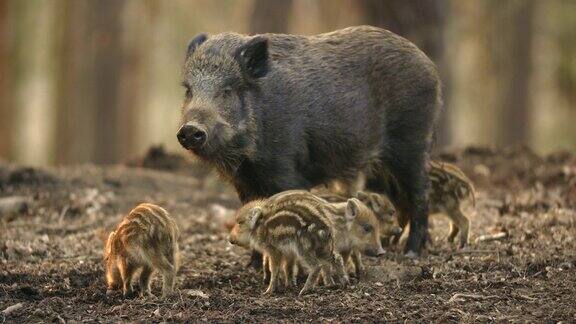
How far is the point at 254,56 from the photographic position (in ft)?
24.4

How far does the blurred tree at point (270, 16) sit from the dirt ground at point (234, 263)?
12.5ft

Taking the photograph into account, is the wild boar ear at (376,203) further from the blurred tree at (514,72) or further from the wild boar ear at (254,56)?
the blurred tree at (514,72)

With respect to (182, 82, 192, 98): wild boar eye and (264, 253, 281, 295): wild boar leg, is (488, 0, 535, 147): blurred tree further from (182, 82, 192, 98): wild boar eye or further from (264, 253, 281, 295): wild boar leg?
(264, 253, 281, 295): wild boar leg

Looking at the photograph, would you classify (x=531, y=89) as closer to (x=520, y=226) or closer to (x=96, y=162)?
(x=96, y=162)

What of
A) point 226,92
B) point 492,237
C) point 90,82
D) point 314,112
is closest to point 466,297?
point 314,112

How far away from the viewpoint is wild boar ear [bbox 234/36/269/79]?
Result: 7.43m

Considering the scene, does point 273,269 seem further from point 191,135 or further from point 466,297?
point 466,297

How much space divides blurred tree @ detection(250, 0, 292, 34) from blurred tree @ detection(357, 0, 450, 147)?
136cm

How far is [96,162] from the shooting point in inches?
755

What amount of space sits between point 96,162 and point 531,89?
36.6 ft

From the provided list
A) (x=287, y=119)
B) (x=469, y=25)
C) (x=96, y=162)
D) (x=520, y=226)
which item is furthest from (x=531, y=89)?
(x=287, y=119)

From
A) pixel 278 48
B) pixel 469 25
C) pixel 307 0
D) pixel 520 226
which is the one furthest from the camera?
pixel 469 25

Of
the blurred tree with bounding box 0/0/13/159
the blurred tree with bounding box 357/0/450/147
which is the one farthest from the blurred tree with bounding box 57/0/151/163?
the blurred tree with bounding box 357/0/450/147

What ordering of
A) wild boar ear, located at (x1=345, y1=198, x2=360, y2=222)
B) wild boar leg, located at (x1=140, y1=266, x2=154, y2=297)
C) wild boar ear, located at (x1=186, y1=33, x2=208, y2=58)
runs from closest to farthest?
wild boar leg, located at (x1=140, y1=266, x2=154, y2=297) → wild boar ear, located at (x1=345, y1=198, x2=360, y2=222) → wild boar ear, located at (x1=186, y1=33, x2=208, y2=58)
